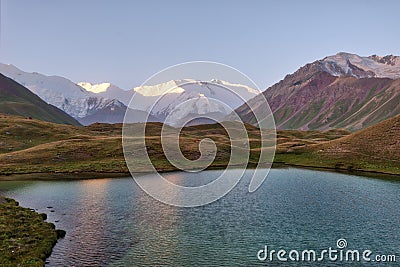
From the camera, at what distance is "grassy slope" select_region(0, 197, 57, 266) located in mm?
41469

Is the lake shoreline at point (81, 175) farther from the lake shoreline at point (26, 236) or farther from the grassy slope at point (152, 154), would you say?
the lake shoreline at point (26, 236)

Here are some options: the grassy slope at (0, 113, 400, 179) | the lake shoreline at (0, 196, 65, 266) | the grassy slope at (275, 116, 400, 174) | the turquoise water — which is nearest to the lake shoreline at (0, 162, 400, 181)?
the grassy slope at (0, 113, 400, 179)

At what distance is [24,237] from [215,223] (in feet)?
92.4

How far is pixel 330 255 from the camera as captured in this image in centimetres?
4397

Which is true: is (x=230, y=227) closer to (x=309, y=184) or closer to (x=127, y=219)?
(x=127, y=219)

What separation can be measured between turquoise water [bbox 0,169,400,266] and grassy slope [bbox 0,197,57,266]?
1.86 m

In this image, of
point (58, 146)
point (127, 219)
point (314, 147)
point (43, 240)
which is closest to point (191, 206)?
point (127, 219)

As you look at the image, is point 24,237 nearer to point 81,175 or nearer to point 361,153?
point 81,175

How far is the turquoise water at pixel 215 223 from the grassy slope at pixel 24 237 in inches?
73.3

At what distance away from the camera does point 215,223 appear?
5806 centimetres

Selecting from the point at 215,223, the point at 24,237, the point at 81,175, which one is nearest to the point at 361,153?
the point at 215,223

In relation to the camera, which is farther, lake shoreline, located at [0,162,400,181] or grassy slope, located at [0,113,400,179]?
grassy slope, located at [0,113,400,179]

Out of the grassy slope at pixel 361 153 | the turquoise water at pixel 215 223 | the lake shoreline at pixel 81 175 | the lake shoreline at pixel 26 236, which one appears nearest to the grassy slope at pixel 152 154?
the grassy slope at pixel 361 153

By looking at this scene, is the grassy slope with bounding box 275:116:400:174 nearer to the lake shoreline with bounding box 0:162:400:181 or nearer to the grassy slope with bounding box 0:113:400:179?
the grassy slope with bounding box 0:113:400:179
